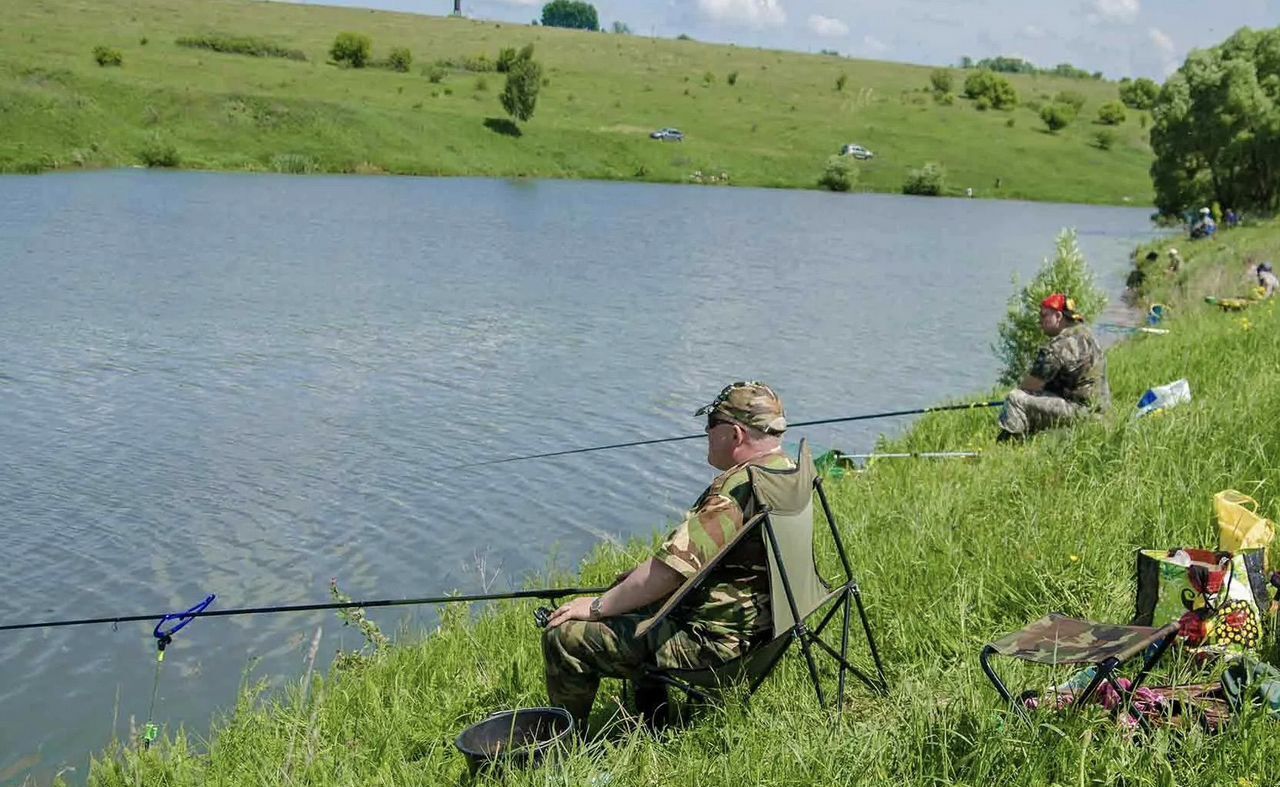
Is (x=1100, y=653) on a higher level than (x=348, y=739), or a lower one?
higher

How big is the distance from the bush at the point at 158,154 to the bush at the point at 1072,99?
3463 inches

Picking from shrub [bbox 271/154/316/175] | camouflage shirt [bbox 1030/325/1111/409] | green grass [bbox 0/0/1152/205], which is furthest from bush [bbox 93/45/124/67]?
camouflage shirt [bbox 1030/325/1111/409]

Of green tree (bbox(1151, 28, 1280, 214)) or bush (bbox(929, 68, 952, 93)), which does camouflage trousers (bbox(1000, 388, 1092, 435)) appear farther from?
bush (bbox(929, 68, 952, 93))

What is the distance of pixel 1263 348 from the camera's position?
11.2m

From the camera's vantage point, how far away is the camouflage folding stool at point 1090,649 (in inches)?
147

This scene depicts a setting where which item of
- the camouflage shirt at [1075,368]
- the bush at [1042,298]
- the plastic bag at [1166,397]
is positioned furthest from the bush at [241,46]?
the plastic bag at [1166,397]

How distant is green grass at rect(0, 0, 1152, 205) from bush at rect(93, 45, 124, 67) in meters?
1.70

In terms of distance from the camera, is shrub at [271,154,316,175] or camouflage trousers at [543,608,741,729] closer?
camouflage trousers at [543,608,741,729]

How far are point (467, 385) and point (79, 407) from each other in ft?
14.6

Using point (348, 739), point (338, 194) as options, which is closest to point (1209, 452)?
point (348, 739)

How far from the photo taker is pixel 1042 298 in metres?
14.0

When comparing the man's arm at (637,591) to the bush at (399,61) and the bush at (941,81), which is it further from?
the bush at (941,81)

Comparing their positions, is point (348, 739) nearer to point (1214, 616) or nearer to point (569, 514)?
point (1214, 616)

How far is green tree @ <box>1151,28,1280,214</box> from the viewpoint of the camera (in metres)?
40.7
